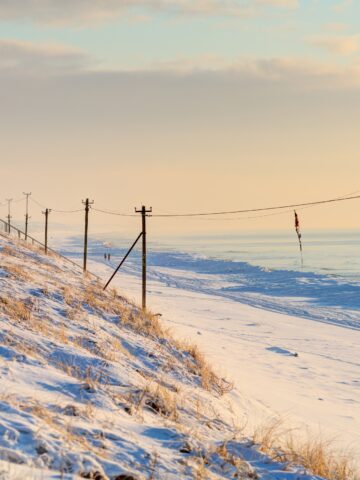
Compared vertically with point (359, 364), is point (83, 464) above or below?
above

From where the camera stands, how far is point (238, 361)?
1864cm

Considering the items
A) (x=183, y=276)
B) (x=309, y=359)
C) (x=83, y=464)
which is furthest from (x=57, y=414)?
(x=183, y=276)

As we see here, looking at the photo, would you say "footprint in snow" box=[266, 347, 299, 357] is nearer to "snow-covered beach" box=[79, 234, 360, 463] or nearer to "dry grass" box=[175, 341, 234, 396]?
"snow-covered beach" box=[79, 234, 360, 463]

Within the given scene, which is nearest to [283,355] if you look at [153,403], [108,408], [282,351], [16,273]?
[282,351]

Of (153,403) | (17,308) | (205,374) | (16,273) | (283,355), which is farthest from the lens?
(283,355)

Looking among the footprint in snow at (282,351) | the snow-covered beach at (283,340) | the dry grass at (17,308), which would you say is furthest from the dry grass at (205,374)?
the footprint in snow at (282,351)

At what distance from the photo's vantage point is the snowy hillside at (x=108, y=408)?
5.51 meters

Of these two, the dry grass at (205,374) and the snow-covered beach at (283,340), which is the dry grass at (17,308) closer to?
the dry grass at (205,374)

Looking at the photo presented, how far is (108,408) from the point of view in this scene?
25.0 ft

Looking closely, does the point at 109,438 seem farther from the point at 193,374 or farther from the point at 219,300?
the point at 219,300

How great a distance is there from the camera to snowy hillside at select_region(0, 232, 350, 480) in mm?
5512

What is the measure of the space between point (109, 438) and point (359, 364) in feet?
54.4

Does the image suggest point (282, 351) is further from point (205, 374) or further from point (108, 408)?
point (108, 408)

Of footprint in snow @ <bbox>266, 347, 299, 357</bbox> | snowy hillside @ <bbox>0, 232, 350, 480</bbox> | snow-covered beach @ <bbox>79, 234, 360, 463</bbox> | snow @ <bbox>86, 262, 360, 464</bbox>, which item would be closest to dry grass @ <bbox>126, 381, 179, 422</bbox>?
snowy hillside @ <bbox>0, 232, 350, 480</bbox>
